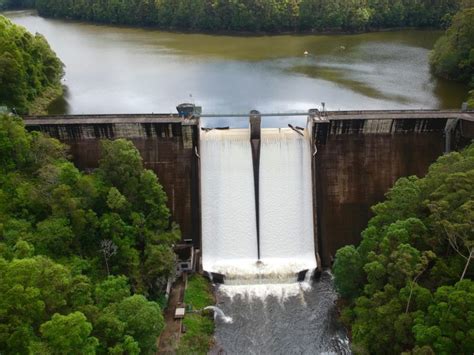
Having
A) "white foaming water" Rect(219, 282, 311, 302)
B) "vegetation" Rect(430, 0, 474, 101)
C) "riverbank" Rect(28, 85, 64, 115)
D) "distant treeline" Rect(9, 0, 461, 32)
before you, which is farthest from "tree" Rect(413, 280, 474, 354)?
"distant treeline" Rect(9, 0, 461, 32)

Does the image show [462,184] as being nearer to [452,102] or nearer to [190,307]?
[190,307]

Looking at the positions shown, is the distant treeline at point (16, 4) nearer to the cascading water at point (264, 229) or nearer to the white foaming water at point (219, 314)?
the cascading water at point (264, 229)

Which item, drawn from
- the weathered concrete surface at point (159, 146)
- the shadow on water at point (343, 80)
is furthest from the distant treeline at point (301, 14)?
the weathered concrete surface at point (159, 146)

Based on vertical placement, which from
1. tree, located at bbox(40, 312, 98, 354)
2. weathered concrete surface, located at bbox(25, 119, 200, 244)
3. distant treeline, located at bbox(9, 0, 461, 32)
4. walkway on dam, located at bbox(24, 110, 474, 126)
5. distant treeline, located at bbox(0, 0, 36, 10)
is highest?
distant treeline, located at bbox(0, 0, 36, 10)

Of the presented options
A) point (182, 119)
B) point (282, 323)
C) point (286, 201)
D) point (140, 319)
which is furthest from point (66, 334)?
point (286, 201)

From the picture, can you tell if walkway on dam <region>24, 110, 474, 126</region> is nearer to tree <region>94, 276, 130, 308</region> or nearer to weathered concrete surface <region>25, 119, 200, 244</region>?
weathered concrete surface <region>25, 119, 200, 244</region>

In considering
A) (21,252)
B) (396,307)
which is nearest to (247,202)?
(396,307)
